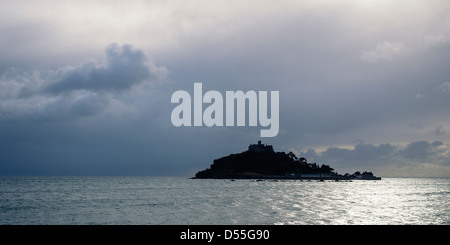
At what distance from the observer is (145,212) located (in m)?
61.2
